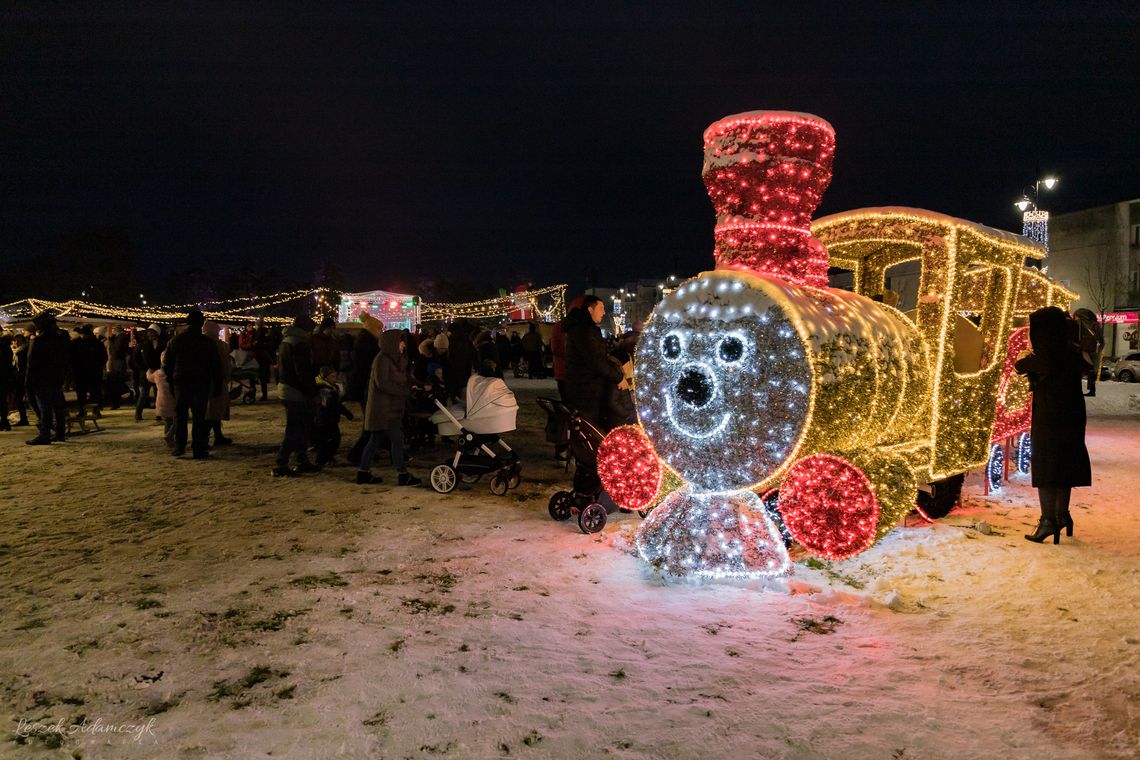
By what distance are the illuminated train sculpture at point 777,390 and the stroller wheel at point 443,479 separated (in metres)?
2.72

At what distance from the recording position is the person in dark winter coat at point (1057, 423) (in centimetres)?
560

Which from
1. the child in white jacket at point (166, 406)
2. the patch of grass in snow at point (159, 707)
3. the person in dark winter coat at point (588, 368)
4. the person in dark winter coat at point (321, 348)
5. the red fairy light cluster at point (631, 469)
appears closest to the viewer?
the patch of grass in snow at point (159, 707)

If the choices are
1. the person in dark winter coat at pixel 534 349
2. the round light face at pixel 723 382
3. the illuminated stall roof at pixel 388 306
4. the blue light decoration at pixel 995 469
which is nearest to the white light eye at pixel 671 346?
the round light face at pixel 723 382

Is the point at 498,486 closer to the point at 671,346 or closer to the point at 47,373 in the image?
the point at 671,346

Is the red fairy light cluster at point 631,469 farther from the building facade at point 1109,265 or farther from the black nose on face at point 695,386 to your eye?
the building facade at point 1109,265

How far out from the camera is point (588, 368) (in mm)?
6301

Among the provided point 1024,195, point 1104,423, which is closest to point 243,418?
point 1104,423

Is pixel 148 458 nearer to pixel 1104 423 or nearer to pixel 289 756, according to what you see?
pixel 289 756

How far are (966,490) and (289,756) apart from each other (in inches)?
298

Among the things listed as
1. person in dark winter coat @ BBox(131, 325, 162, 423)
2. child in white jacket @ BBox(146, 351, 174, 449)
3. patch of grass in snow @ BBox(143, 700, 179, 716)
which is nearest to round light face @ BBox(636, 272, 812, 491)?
patch of grass in snow @ BBox(143, 700, 179, 716)

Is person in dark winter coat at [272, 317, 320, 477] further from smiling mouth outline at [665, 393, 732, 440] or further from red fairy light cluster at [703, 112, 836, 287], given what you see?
red fairy light cluster at [703, 112, 836, 287]

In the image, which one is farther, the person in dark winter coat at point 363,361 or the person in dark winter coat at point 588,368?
the person in dark winter coat at point 363,361

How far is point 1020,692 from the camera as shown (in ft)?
10.6

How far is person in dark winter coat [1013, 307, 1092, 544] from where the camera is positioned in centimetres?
560
